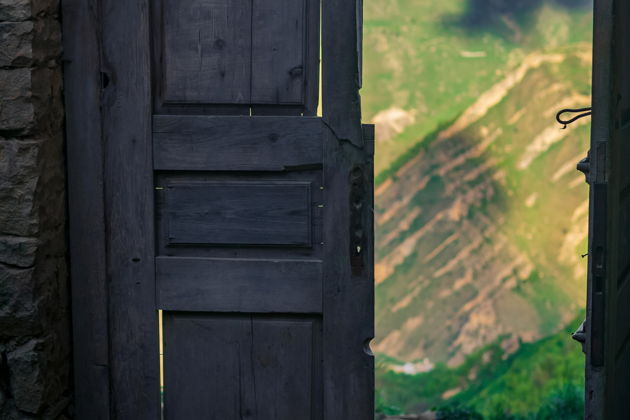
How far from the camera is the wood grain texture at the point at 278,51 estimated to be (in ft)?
7.96

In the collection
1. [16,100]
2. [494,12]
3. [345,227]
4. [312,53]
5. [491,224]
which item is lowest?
[491,224]

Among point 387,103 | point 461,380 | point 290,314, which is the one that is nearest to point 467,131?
point 387,103

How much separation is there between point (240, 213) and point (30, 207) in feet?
1.89

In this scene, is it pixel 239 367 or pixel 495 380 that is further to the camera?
pixel 495 380

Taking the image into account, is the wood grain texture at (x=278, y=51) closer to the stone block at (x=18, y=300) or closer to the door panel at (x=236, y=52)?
the door panel at (x=236, y=52)

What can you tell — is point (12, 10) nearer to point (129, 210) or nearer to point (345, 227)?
point (129, 210)

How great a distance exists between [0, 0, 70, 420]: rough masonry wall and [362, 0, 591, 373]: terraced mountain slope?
494 cm

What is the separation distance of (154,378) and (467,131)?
5.22 meters

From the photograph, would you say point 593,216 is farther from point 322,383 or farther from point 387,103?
point 387,103

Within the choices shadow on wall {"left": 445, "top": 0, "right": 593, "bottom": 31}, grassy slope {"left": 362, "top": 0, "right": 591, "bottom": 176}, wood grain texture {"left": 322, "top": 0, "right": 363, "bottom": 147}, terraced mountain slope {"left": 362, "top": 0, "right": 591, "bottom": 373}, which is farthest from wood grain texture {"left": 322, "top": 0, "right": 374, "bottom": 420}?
shadow on wall {"left": 445, "top": 0, "right": 593, "bottom": 31}

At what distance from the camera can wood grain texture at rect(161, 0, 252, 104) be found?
8.02 feet

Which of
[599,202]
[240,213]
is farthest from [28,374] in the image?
[599,202]

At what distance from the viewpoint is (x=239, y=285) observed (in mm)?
2475

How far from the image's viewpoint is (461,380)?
6930mm
